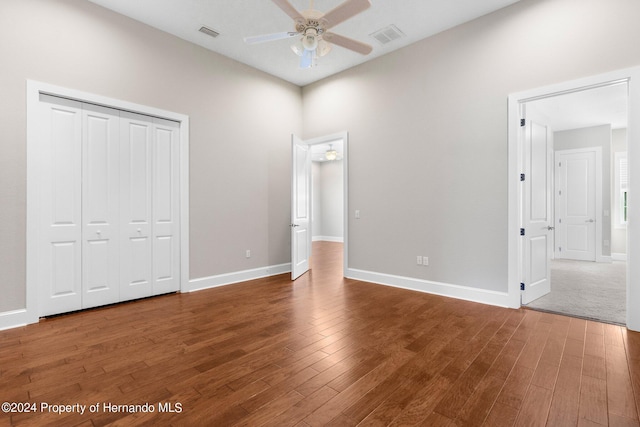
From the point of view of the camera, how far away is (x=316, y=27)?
2.75 m

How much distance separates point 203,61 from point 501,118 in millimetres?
4182

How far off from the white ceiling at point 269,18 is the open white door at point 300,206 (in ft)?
5.23

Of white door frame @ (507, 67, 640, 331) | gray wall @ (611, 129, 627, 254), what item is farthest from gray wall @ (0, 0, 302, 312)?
gray wall @ (611, 129, 627, 254)

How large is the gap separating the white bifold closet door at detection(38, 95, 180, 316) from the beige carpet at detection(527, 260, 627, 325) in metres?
4.86

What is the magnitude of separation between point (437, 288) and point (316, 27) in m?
3.47

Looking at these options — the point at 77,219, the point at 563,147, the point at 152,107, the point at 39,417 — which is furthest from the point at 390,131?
the point at 563,147

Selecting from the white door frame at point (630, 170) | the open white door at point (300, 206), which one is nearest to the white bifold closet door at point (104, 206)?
the open white door at point (300, 206)

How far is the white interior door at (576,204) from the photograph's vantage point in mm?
7079

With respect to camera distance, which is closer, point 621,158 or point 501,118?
point 501,118

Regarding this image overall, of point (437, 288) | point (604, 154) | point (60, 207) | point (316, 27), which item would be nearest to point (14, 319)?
point (60, 207)

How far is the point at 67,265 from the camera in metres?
3.38

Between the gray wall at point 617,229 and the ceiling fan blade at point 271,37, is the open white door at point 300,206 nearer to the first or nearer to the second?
the ceiling fan blade at point 271,37

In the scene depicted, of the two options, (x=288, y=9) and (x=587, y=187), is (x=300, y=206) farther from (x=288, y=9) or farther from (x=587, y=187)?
(x=587, y=187)

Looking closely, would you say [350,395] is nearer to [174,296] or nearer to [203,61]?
[174,296]
